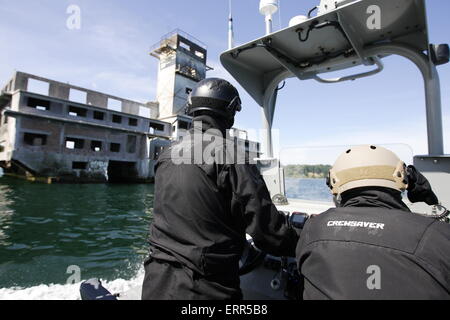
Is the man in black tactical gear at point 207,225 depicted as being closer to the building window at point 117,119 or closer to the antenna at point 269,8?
the antenna at point 269,8

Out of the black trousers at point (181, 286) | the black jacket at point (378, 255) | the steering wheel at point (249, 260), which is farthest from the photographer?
the steering wheel at point (249, 260)

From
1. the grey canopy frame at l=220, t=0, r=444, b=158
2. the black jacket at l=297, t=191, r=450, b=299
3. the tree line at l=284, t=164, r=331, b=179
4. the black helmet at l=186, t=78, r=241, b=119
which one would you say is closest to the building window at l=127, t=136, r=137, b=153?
the grey canopy frame at l=220, t=0, r=444, b=158

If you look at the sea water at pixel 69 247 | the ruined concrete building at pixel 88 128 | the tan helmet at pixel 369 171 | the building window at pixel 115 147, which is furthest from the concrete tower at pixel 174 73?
the tan helmet at pixel 369 171

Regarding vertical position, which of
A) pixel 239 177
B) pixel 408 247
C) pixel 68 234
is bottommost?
pixel 68 234

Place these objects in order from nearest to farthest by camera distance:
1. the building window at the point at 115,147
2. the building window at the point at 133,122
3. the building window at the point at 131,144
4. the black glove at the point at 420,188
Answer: the black glove at the point at 420,188
the building window at the point at 115,147
the building window at the point at 131,144
the building window at the point at 133,122

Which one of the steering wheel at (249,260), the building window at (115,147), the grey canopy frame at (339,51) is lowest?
the steering wheel at (249,260)

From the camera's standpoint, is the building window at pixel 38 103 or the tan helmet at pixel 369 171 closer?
the tan helmet at pixel 369 171

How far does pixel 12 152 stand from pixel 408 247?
29.5 m

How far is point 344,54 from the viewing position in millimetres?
3820

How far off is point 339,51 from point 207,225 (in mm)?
3737

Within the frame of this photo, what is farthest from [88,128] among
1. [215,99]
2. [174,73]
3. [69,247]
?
[215,99]

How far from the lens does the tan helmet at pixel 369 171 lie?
1308 millimetres
